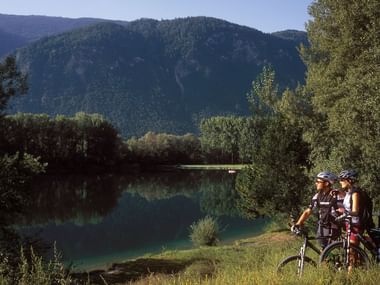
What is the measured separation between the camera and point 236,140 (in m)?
119

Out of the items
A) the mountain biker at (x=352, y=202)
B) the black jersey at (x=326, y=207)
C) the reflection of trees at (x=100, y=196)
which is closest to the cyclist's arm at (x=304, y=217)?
the black jersey at (x=326, y=207)

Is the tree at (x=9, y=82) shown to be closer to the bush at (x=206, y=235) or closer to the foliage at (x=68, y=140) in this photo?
the bush at (x=206, y=235)

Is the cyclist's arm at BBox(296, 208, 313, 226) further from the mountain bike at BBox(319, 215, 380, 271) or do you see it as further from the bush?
the bush

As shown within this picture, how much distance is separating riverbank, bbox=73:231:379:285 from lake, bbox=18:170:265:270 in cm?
211

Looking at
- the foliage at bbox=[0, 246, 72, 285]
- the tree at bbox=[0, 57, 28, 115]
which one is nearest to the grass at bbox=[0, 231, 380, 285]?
the foliage at bbox=[0, 246, 72, 285]

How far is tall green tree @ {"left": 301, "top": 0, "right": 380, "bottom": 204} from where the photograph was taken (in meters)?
16.9

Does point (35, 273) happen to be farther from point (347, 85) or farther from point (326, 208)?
point (347, 85)

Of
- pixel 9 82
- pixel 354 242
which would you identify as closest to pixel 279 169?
pixel 9 82

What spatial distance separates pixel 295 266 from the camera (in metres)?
6.77

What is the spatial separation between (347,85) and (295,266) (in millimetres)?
12348

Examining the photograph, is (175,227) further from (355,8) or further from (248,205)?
(355,8)

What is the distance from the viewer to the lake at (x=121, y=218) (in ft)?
87.0

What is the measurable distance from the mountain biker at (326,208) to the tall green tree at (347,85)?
8658 millimetres

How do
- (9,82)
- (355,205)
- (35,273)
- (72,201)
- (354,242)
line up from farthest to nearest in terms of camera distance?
(72,201), (9,82), (355,205), (354,242), (35,273)
